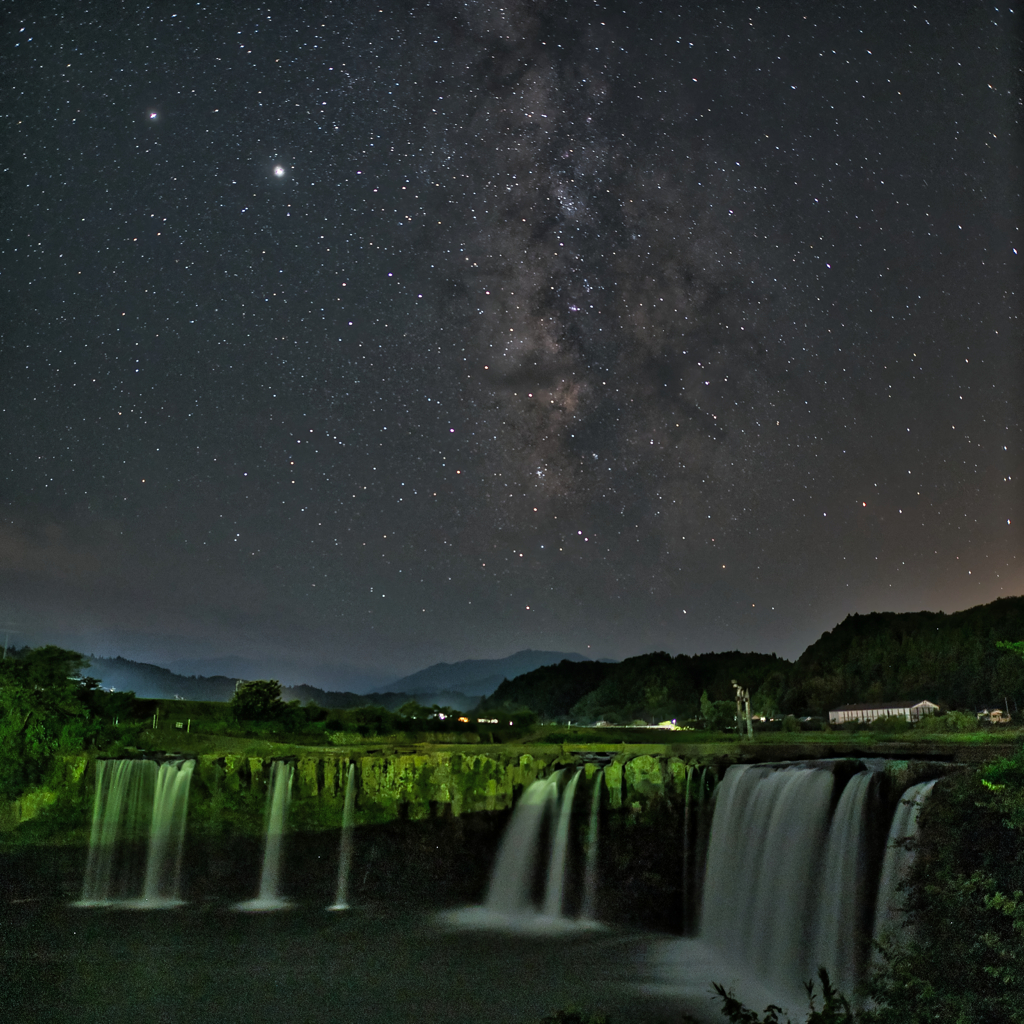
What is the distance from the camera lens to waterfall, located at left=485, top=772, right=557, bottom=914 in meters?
27.0

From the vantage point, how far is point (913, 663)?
54.1m

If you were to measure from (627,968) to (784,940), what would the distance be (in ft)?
12.4

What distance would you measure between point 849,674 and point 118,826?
4491cm

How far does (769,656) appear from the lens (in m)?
73.2

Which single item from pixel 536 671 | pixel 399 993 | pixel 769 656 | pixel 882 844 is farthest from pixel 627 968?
pixel 536 671

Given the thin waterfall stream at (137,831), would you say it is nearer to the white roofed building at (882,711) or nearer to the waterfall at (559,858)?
the waterfall at (559,858)

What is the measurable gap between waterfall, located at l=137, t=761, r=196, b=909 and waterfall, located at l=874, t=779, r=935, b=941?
23.9 m

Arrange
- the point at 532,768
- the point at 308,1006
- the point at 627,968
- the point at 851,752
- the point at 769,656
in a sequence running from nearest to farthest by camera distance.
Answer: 1. the point at 308,1006
2. the point at 627,968
3. the point at 851,752
4. the point at 532,768
5. the point at 769,656

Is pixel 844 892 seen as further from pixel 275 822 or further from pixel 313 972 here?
pixel 275 822

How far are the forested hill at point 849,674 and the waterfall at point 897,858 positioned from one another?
94.3ft

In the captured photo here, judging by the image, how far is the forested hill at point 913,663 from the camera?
46.8 metres

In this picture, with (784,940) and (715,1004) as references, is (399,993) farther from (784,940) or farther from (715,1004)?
(784,940)

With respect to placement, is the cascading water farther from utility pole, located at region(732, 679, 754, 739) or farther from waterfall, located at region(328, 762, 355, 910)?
utility pole, located at region(732, 679, 754, 739)

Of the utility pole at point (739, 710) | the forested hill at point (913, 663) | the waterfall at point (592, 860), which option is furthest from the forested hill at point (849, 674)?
the waterfall at point (592, 860)
